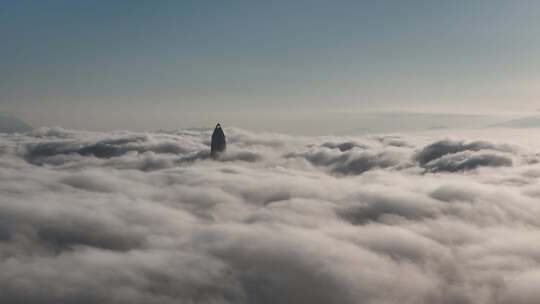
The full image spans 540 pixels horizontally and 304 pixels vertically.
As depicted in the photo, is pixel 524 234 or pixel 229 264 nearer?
pixel 229 264

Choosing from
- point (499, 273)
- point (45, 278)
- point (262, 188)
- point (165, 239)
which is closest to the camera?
point (45, 278)

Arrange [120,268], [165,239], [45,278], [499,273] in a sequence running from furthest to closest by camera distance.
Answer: [165,239] → [499,273] → [120,268] → [45,278]

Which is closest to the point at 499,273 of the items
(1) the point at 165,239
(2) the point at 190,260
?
(2) the point at 190,260

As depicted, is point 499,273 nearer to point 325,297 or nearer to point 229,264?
point 325,297

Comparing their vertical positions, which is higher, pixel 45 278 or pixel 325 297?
pixel 45 278

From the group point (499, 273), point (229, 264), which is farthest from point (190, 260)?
point (499, 273)

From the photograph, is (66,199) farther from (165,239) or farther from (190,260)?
(190,260)
